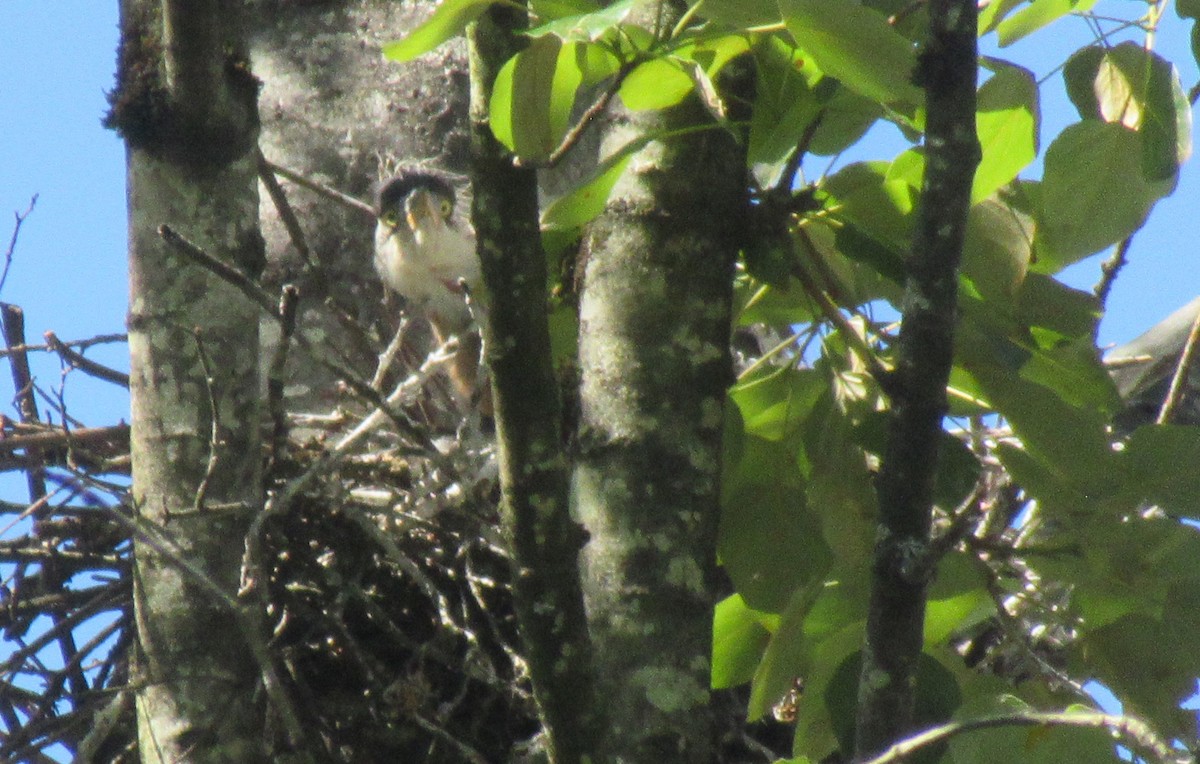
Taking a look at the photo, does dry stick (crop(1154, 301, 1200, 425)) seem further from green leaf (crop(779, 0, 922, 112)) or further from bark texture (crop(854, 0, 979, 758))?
green leaf (crop(779, 0, 922, 112))

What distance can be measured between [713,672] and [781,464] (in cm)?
26

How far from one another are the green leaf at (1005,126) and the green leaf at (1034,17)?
135 millimetres

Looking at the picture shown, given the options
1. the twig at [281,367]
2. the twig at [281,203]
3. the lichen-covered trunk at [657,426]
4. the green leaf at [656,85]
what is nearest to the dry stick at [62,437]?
the twig at [281,367]

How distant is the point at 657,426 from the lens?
5.46ft

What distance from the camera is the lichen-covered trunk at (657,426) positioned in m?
1.57

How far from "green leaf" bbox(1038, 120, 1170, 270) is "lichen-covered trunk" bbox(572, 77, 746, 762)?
42 cm

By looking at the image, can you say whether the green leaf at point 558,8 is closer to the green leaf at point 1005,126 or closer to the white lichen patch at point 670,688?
the green leaf at point 1005,126

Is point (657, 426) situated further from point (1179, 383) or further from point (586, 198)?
point (1179, 383)

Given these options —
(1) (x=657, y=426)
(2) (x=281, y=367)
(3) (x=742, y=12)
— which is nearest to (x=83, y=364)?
(2) (x=281, y=367)

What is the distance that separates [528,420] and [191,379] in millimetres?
933

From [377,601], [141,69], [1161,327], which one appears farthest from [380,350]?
[1161,327]

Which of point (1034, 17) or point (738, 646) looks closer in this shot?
point (1034, 17)

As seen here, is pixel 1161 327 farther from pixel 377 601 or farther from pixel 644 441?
pixel 377 601

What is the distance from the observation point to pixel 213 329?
2105mm
